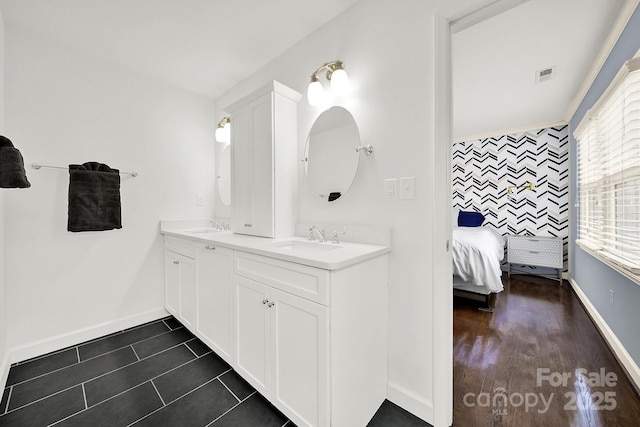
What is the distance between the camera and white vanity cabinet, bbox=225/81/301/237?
1894 millimetres

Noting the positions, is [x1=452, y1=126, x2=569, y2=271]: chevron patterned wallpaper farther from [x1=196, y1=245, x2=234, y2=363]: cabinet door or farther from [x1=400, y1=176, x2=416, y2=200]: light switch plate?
[x1=196, y1=245, x2=234, y2=363]: cabinet door

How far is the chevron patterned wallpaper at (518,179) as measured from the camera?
390 centimetres

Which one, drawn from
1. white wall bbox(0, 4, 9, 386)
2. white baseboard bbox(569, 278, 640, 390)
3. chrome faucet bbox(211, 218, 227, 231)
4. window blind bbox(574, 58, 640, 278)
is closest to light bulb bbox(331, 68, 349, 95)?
window blind bbox(574, 58, 640, 278)

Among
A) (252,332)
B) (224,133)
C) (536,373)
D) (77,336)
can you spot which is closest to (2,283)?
(77,336)

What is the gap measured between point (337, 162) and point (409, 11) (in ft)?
2.92

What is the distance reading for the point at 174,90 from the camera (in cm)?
266

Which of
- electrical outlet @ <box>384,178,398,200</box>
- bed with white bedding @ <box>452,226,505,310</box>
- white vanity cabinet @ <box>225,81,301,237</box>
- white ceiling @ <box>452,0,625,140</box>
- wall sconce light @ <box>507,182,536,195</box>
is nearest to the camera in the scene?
electrical outlet @ <box>384,178,398,200</box>

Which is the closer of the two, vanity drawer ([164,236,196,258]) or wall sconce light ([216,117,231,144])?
vanity drawer ([164,236,196,258])

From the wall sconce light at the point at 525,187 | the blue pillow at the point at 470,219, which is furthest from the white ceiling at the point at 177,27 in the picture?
the wall sconce light at the point at 525,187

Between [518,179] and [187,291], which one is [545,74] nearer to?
[518,179]

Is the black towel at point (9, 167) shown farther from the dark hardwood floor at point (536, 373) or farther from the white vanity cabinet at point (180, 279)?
the dark hardwood floor at point (536, 373)

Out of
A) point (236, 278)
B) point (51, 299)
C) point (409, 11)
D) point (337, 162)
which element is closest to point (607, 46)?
point (409, 11)

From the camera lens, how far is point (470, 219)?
4.47 meters

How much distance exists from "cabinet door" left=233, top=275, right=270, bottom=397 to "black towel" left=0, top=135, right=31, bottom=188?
3.49 feet
